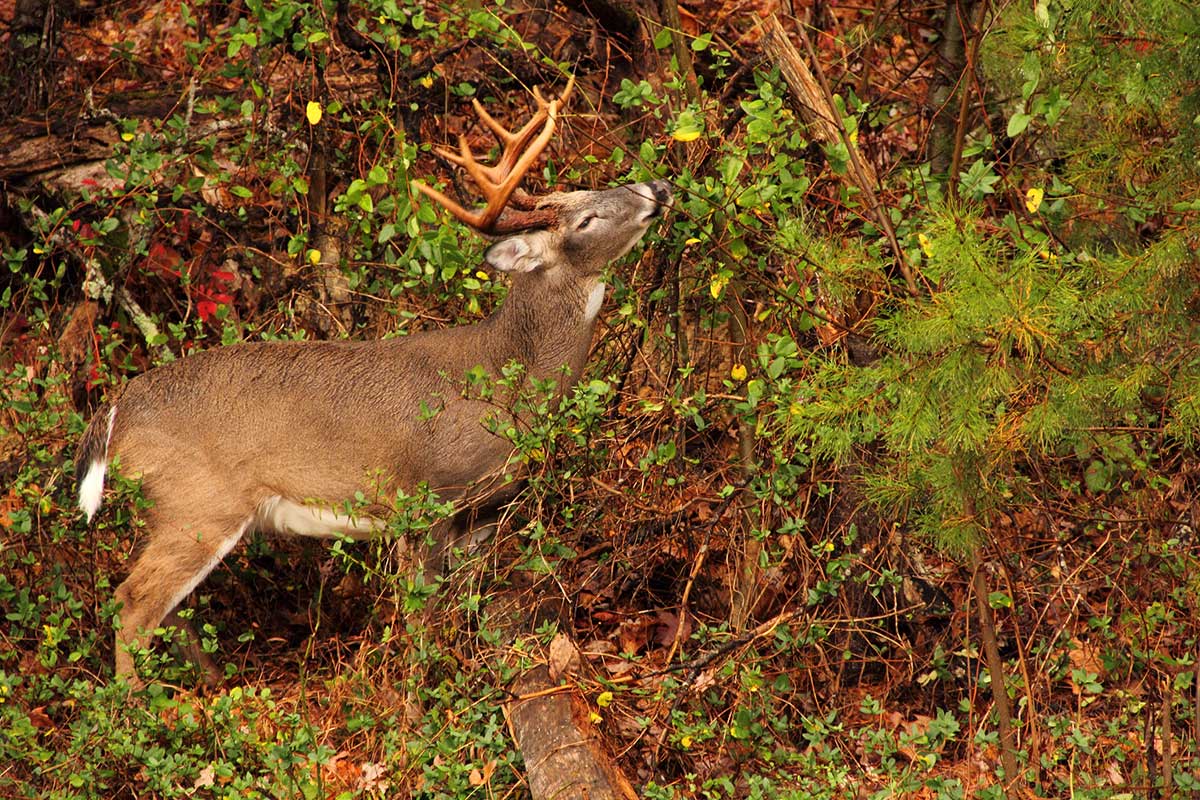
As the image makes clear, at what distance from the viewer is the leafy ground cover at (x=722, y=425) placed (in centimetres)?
409

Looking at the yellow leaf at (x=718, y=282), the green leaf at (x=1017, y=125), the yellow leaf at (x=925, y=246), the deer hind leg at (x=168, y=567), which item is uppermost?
the green leaf at (x=1017, y=125)

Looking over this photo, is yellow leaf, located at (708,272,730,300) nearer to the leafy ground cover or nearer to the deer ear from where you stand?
the leafy ground cover

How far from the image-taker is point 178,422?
5.62m

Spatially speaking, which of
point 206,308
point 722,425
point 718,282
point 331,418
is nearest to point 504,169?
point 718,282

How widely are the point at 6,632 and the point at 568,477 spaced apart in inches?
93.6

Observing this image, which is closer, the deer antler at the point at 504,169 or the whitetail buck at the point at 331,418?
the deer antler at the point at 504,169

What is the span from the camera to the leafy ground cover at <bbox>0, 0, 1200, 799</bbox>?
4.09 metres

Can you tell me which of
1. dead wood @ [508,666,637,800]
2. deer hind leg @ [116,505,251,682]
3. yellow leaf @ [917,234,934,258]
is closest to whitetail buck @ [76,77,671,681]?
deer hind leg @ [116,505,251,682]

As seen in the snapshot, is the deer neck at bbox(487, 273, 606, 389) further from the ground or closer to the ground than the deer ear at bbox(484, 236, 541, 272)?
closer to the ground

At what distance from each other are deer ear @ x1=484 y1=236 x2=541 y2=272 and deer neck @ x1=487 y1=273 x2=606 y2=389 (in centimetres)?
11

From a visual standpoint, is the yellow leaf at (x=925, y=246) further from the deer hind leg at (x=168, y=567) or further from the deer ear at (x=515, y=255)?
the deer hind leg at (x=168, y=567)

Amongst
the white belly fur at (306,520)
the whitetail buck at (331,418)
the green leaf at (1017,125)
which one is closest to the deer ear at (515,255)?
the whitetail buck at (331,418)

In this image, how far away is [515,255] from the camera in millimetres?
5680

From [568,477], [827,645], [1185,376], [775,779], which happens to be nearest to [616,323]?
[568,477]
